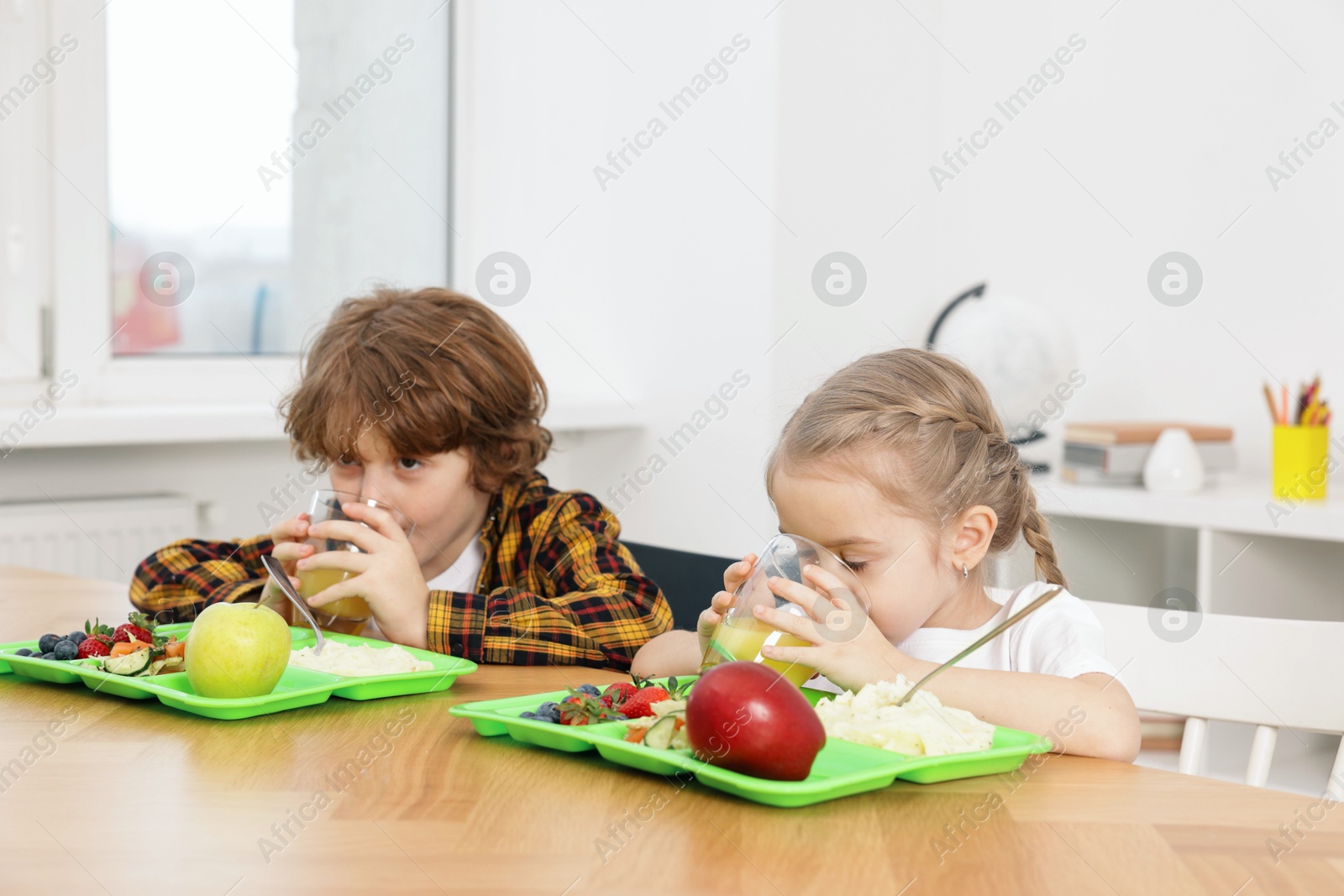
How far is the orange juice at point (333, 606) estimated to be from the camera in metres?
1.16

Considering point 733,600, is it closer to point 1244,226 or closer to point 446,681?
point 446,681

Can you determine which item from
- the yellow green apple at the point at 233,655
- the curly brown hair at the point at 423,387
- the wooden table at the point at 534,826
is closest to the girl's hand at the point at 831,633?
the wooden table at the point at 534,826

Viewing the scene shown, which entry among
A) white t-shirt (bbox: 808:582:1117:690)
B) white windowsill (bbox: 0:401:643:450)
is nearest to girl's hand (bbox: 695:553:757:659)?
white t-shirt (bbox: 808:582:1117:690)

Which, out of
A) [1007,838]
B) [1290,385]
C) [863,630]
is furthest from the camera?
[1290,385]

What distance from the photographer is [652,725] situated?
80cm

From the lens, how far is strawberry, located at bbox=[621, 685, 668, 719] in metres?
0.87

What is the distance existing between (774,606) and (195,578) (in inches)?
31.4

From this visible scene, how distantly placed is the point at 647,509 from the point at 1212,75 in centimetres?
152

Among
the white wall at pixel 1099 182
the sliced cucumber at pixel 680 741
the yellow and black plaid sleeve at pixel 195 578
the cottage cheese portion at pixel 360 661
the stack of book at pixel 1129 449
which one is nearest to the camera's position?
the sliced cucumber at pixel 680 741

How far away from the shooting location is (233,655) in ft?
3.01

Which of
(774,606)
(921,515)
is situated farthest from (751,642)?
(921,515)

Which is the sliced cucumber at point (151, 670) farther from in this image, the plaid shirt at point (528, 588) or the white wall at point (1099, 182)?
the white wall at point (1099, 182)

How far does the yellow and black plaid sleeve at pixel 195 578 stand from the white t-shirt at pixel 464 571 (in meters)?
0.20

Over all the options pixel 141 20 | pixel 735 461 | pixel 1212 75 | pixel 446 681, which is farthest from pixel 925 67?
pixel 446 681
